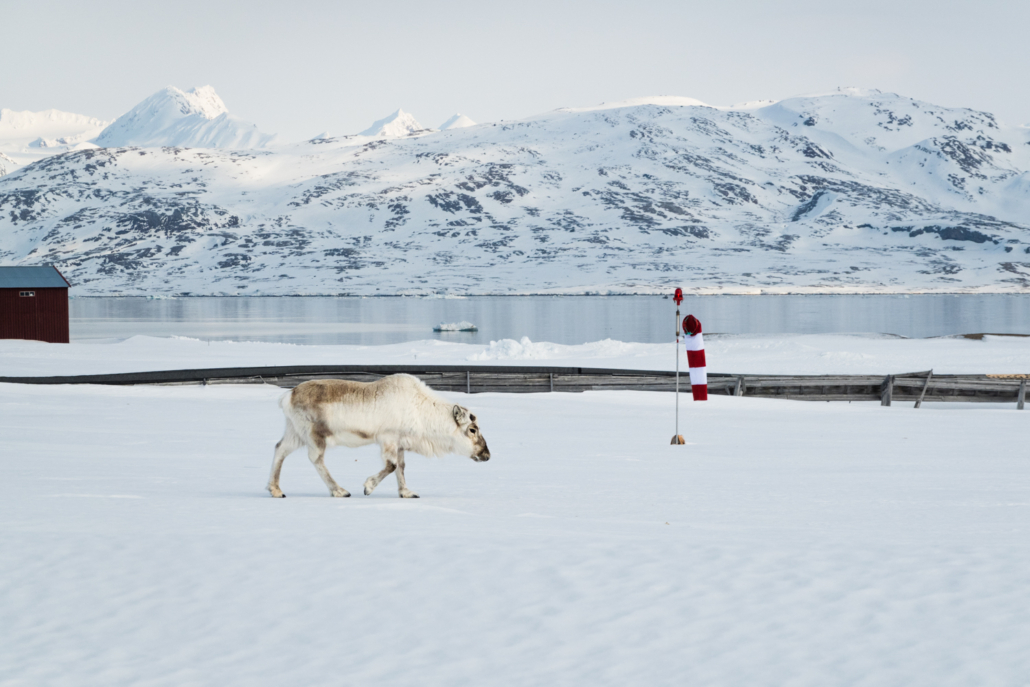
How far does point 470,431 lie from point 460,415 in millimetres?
238

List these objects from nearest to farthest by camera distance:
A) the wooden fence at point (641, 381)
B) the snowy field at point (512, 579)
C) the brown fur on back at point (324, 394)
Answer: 1. the snowy field at point (512, 579)
2. the brown fur on back at point (324, 394)
3. the wooden fence at point (641, 381)

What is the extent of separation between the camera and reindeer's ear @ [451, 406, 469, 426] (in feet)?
33.9

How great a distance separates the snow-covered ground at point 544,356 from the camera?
43.0m

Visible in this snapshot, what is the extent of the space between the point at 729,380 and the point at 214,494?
21389mm

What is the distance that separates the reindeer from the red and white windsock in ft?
27.4

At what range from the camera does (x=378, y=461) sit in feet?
50.4

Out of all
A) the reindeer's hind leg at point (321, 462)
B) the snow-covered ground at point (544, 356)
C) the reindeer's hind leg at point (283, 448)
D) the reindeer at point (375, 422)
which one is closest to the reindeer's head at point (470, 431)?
the reindeer at point (375, 422)

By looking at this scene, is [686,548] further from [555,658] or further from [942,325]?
[942,325]

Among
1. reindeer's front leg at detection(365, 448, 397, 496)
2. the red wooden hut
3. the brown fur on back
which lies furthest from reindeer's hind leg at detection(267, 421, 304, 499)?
the red wooden hut

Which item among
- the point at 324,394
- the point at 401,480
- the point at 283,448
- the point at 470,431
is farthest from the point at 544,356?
the point at 324,394

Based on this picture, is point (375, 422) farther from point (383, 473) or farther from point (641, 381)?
point (641, 381)

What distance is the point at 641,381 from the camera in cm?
2948

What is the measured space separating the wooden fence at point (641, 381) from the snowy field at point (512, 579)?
1569cm

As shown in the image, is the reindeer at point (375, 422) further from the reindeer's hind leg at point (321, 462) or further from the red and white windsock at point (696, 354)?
the red and white windsock at point (696, 354)
